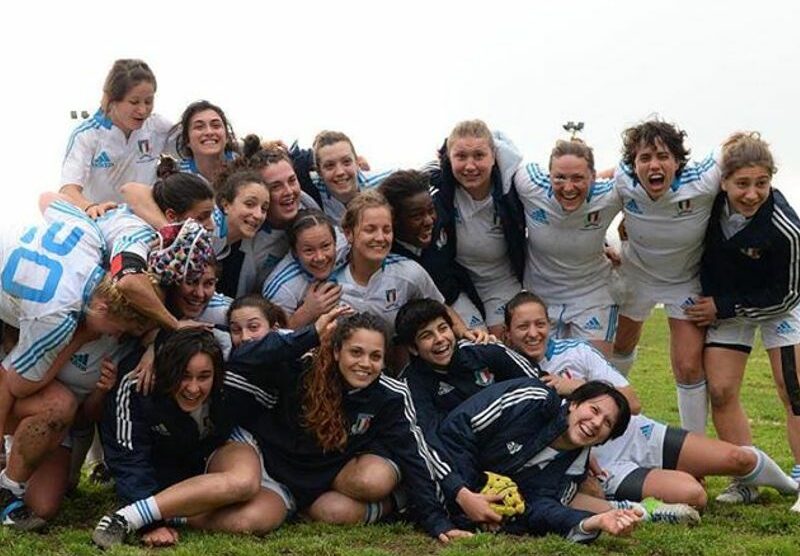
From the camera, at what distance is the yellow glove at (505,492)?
252 inches

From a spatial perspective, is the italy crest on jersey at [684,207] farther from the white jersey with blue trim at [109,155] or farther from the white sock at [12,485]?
the white sock at [12,485]

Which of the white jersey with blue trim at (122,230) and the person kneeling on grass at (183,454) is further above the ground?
the white jersey with blue trim at (122,230)

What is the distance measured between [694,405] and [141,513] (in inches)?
174

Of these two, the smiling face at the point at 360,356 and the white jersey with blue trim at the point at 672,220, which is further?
the white jersey with blue trim at the point at 672,220

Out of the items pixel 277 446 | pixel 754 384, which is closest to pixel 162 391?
pixel 277 446

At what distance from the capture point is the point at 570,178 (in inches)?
310

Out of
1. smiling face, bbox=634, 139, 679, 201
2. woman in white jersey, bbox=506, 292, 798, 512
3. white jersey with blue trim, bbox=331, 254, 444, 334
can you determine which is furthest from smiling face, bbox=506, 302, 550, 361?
smiling face, bbox=634, 139, 679, 201

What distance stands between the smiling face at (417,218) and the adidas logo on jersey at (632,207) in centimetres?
148

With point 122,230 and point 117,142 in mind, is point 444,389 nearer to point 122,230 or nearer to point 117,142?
point 122,230

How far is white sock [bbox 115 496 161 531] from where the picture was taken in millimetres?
6113

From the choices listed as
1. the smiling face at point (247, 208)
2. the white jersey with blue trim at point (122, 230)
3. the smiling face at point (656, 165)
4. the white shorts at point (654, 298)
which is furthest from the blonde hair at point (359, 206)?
the white shorts at point (654, 298)

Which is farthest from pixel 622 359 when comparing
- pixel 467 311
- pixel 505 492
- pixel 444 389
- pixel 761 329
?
pixel 505 492

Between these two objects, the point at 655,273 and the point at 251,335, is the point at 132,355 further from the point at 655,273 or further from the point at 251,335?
the point at 655,273

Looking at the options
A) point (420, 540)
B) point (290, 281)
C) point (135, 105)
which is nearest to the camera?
point (420, 540)
